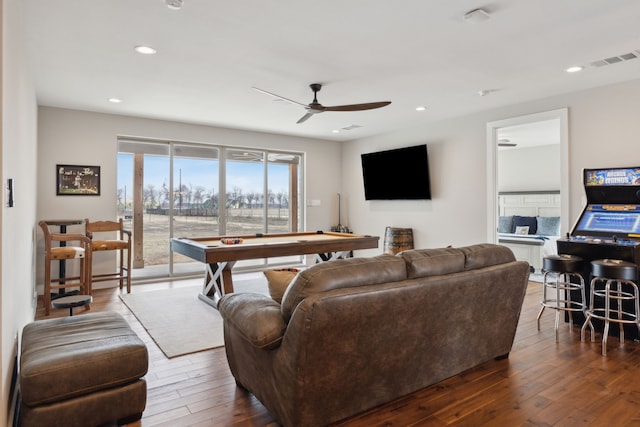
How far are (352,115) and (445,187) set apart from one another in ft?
6.45

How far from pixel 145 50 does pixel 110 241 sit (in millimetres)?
2771

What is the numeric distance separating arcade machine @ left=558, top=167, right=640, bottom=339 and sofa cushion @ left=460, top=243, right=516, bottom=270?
148 cm

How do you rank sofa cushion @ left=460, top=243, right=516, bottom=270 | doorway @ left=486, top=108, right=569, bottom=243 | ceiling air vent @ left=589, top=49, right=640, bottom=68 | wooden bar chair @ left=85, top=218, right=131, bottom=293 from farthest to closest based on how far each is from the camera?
wooden bar chair @ left=85, top=218, right=131, bottom=293 < doorway @ left=486, top=108, right=569, bottom=243 < ceiling air vent @ left=589, top=49, right=640, bottom=68 < sofa cushion @ left=460, top=243, right=516, bottom=270

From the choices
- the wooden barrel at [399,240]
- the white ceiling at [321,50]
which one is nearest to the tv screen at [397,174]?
the wooden barrel at [399,240]

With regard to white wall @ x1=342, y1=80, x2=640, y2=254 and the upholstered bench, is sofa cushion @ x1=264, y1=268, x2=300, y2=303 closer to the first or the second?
the upholstered bench

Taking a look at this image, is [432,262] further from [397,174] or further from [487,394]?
[397,174]

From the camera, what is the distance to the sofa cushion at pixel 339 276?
1.86 m

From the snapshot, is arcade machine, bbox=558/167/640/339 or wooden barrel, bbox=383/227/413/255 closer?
arcade machine, bbox=558/167/640/339

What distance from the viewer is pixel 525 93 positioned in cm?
470

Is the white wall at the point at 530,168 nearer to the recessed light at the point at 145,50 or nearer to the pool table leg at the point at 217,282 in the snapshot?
the pool table leg at the point at 217,282

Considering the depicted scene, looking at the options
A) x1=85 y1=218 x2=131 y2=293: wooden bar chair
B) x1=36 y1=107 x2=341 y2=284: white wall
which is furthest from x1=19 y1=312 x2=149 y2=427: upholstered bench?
x1=36 y1=107 x2=341 y2=284: white wall

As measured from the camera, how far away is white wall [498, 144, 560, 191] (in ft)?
27.3

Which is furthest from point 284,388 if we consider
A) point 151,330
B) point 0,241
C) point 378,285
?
point 151,330

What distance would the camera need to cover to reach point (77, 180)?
5.44 metres
